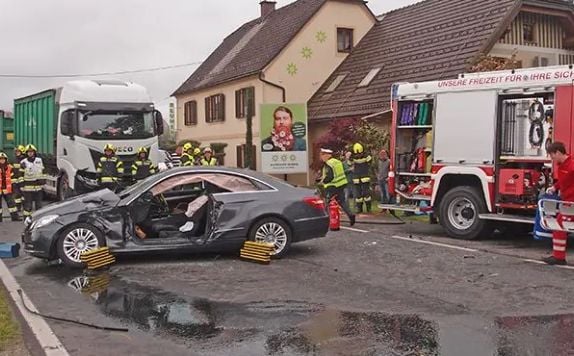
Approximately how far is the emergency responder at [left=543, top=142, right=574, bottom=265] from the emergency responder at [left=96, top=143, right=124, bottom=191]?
9766 mm

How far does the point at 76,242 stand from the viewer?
29.8 feet

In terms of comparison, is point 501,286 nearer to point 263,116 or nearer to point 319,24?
point 263,116

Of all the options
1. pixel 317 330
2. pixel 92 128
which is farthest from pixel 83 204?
pixel 92 128

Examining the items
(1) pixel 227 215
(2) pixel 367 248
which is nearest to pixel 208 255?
(1) pixel 227 215

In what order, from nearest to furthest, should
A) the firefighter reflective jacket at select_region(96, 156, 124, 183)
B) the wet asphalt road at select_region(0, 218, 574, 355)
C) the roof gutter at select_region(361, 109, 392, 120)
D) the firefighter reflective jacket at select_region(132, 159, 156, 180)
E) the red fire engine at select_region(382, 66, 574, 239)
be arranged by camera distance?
the wet asphalt road at select_region(0, 218, 574, 355) → the red fire engine at select_region(382, 66, 574, 239) → the firefighter reflective jacket at select_region(96, 156, 124, 183) → the firefighter reflective jacket at select_region(132, 159, 156, 180) → the roof gutter at select_region(361, 109, 392, 120)

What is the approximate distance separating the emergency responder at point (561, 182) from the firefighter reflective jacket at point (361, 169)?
6.54m

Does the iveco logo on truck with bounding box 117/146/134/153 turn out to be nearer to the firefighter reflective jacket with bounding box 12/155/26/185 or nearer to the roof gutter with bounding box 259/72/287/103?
the firefighter reflective jacket with bounding box 12/155/26/185

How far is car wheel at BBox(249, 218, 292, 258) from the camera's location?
9.70m

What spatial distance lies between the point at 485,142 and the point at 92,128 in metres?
9.50

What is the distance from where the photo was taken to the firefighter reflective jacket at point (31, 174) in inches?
586

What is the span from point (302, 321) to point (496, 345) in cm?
177

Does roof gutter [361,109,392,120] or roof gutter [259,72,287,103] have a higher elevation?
roof gutter [259,72,287,103]

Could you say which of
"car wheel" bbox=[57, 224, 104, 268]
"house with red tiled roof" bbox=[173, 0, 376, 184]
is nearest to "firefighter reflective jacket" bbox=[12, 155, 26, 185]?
"car wheel" bbox=[57, 224, 104, 268]

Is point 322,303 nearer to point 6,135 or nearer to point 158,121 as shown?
point 158,121
